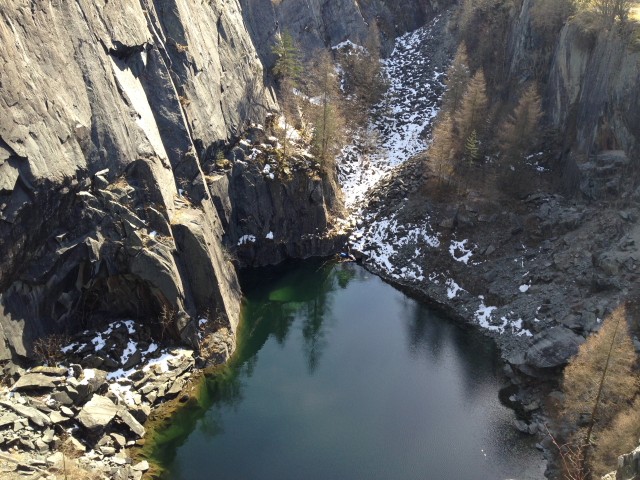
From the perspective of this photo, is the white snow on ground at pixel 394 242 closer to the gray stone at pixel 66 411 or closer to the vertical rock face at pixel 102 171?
the vertical rock face at pixel 102 171

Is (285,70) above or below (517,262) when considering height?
above

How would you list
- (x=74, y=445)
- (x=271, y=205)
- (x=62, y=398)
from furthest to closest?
(x=271, y=205)
(x=62, y=398)
(x=74, y=445)

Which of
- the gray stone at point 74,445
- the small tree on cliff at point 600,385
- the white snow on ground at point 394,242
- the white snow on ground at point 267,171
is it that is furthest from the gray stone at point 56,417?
the white snow on ground at point 394,242

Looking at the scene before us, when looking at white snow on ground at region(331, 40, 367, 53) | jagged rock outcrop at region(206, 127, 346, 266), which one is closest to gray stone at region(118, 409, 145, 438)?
jagged rock outcrop at region(206, 127, 346, 266)

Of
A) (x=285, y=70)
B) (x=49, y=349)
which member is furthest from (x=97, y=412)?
(x=285, y=70)

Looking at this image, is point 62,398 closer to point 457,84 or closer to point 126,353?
point 126,353

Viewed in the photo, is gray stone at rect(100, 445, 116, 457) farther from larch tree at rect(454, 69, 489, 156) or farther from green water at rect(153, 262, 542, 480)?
larch tree at rect(454, 69, 489, 156)
